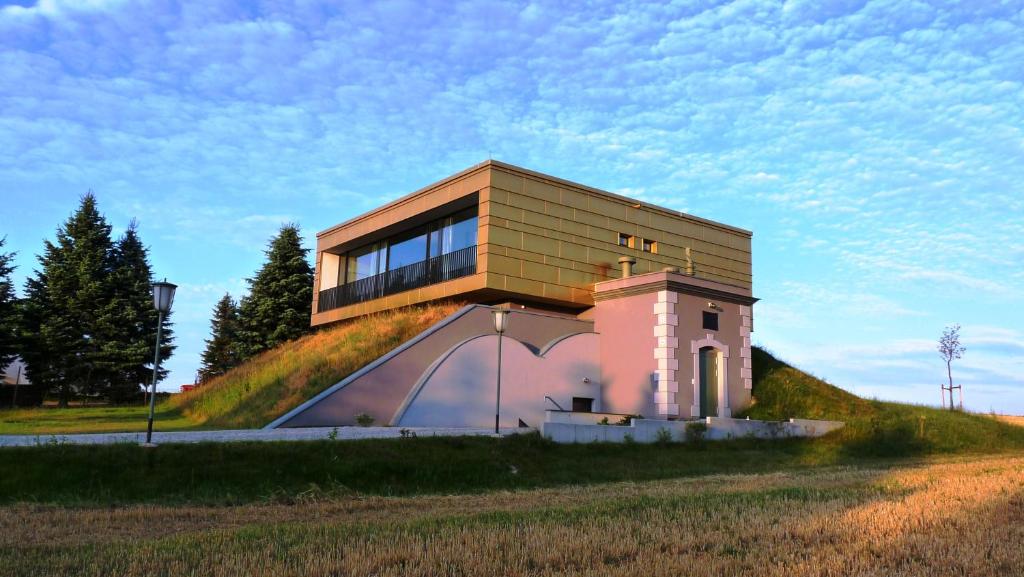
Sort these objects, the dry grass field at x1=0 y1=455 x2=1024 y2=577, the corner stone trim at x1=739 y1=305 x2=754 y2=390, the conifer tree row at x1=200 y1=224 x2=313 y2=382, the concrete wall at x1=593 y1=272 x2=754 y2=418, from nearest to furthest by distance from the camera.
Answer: the dry grass field at x1=0 y1=455 x2=1024 y2=577 → the concrete wall at x1=593 y1=272 x2=754 y2=418 → the corner stone trim at x1=739 y1=305 x2=754 y2=390 → the conifer tree row at x1=200 y1=224 x2=313 y2=382

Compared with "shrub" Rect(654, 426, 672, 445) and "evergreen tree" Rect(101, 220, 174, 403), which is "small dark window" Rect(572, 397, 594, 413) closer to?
"shrub" Rect(654, 426, 672, 445)

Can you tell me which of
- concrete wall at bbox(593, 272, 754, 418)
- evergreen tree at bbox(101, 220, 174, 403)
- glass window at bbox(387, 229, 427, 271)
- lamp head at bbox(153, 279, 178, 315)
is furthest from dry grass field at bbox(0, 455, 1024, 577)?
evergreen tree at bbox(101, 220, 174, 403)

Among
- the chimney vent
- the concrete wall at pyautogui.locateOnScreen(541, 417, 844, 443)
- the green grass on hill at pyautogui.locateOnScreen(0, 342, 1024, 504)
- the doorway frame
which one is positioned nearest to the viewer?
the green grass on hill at pyautogui.locateOnScreen(0, 342, 1024, 504)

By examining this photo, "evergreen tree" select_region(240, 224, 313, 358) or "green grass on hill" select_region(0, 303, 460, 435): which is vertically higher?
"evergreen tree" select_region(240, 224, 313, 358)

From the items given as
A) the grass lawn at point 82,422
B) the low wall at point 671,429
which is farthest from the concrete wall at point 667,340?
the grass lawn at point 82,422

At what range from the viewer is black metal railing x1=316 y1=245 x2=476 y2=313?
24.4 metres

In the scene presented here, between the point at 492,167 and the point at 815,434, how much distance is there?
11.3 metres

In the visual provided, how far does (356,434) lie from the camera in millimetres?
15633

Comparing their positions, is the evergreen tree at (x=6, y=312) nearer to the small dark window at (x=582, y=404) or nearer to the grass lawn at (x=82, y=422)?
the grass lawn at (x=82, y=422)

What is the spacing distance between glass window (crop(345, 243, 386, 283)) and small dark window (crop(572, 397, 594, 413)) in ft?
34.6

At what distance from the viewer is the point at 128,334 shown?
119 ft

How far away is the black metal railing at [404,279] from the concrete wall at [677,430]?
272 inches

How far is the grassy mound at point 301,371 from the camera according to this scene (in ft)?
66.2

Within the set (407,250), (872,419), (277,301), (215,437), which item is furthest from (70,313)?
(872,419)
